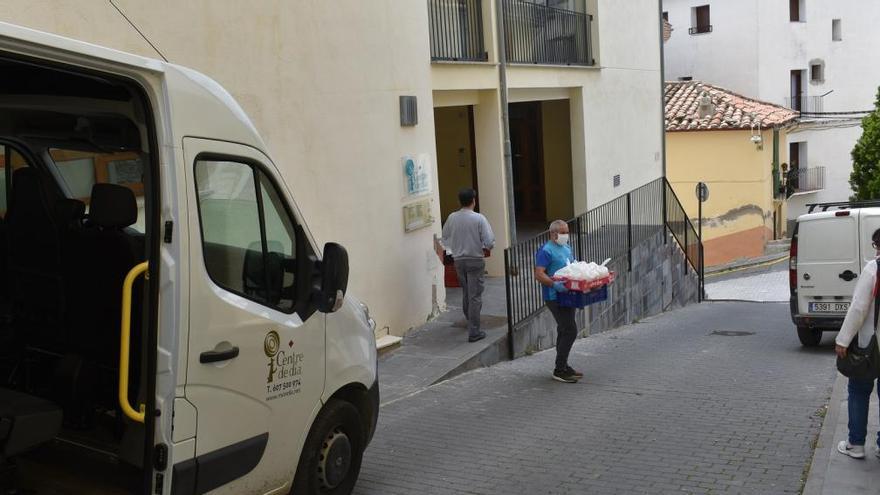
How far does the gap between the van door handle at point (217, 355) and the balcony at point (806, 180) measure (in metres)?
38.4

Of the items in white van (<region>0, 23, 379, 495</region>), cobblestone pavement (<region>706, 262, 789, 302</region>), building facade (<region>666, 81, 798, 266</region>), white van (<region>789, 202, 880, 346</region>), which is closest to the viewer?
white van (<region>0, 23, 379, 495</region>)

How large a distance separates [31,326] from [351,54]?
555 cm

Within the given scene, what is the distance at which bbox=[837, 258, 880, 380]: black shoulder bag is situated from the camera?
20.8ft

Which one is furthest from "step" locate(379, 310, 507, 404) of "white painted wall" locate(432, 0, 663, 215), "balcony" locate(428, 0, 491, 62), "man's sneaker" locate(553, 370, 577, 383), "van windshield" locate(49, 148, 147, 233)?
"white painted wall" locate(432, 0, 663, 215)

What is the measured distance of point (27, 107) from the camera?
512 centimetres

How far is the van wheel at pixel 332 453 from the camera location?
541 cm

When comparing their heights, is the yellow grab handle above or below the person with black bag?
above

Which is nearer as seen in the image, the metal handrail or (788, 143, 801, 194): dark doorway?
the metal handrail

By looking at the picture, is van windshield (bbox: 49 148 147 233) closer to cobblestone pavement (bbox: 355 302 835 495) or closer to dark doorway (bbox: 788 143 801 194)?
cobblestone pavement (bbox: 355 302 835 495)

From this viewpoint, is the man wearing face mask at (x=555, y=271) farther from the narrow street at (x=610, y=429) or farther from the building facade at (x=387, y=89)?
the building facade at (x=387, y=89)

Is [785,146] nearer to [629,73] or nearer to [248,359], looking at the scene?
[629,73]

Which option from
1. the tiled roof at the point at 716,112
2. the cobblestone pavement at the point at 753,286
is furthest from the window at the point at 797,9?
the cobblestone pavement at the point at 753,286

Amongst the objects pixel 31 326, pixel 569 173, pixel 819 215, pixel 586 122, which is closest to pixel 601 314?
pixel 819 215

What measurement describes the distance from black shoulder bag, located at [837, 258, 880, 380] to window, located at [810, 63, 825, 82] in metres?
41.4
